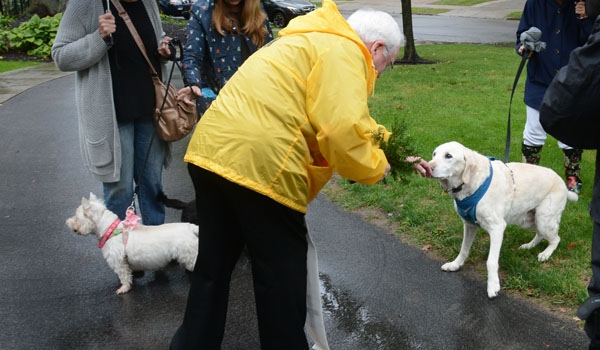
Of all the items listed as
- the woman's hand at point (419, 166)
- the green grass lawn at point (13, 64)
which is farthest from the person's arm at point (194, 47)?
the green grass lawn at point (13, 64)

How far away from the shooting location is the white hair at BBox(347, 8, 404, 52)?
2740 millimetres

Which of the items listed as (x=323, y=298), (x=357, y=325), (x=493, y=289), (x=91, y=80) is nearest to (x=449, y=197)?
(x=493, y=289)

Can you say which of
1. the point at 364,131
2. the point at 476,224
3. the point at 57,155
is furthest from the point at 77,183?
the point at 364,131

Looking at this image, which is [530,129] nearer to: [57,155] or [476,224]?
[476,224]

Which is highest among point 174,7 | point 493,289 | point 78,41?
point 78,41

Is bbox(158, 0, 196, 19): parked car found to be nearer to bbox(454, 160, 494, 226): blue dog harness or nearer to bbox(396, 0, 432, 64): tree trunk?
bbox(396, 0, 432, 64): tree trunk

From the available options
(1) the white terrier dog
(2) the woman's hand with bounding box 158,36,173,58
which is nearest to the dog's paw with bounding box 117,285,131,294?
(1) the white terrier dog

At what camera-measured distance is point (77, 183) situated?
6.63 meters

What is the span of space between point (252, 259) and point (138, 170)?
70.9 inches

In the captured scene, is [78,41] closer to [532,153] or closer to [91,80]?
[91,80]

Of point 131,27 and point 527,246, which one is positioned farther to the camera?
point 527,246

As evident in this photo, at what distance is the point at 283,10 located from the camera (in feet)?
80.3

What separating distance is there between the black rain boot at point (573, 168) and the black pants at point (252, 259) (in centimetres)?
386

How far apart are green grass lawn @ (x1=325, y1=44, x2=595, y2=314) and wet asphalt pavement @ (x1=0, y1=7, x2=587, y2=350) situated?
246 mm
